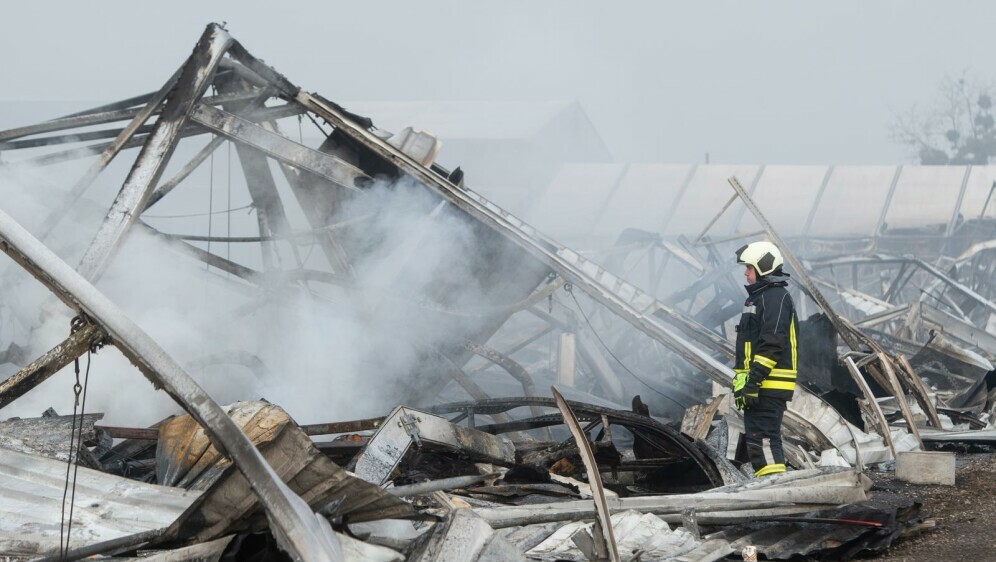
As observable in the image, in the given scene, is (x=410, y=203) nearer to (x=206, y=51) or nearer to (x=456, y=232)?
(x=456, y=232)

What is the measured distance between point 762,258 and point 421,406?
415 cm

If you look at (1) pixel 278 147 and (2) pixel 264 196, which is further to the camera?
(2) pixel 264 196

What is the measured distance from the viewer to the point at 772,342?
19.7 ft

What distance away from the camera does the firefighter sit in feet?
19.8

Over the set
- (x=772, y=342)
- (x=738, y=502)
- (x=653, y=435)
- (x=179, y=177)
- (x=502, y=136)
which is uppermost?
(x=502, y=136)

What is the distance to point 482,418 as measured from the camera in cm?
990

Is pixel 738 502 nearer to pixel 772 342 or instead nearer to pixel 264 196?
pixel 772 342

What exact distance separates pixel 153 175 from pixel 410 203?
2.33m

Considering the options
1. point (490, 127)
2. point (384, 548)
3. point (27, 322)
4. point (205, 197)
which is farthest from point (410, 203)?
point (490, 127)

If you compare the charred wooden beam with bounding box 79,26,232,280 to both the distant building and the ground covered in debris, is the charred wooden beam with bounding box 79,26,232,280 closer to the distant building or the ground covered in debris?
the ground covered in debris

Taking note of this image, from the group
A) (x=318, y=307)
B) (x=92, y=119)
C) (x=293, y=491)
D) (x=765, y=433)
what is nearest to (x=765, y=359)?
(x=765, y=433)

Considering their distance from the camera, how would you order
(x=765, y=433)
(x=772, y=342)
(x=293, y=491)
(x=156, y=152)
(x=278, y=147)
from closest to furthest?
(x=293, y=491), (x=772, y=342), (x=765, y=433), (x=156, y=152), (x=278, y=147)

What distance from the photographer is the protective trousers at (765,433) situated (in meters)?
6.10

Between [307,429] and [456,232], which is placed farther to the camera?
[456,232]
